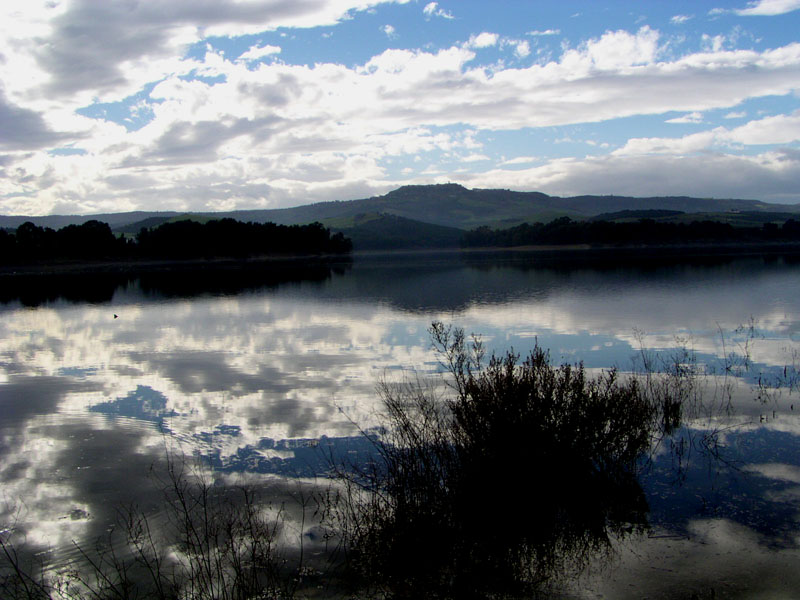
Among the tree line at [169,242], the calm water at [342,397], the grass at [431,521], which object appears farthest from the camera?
the tree line at [169,242]

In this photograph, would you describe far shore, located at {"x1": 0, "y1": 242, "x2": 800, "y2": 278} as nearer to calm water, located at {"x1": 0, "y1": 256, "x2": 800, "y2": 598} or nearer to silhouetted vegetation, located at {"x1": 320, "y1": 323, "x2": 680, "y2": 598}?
calm water, located at {"x1": 0, "y1": 256, "x2": 800, "y2": 598}

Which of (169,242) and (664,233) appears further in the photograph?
(664,233)

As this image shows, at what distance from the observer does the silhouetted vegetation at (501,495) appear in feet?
23.2

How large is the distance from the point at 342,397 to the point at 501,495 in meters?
6.78

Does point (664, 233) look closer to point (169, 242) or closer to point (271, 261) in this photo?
point (271, 261)

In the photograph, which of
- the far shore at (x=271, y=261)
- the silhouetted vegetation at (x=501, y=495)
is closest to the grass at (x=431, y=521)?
the silhouetted vegetation at (x=501, y=495)

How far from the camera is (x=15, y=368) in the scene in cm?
2091

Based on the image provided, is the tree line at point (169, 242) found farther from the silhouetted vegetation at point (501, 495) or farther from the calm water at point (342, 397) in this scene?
the silhouetted vegetation at point (501, 495)

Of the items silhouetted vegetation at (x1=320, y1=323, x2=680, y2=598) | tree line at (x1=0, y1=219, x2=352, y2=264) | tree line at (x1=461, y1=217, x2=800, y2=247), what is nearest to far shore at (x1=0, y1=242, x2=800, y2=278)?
tree line at (x1=0, y1=219, x2=352, y2=264)

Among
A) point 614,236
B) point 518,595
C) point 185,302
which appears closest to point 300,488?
point 518,595

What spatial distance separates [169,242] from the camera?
429 feet

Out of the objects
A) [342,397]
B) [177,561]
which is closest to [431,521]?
[177,561]

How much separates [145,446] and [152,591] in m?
5.46

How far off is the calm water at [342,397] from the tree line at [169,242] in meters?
84.7
